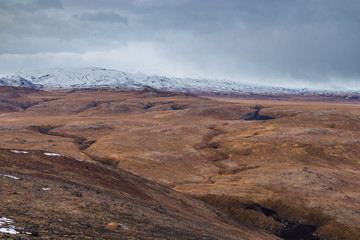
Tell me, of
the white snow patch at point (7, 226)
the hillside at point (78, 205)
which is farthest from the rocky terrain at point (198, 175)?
the white snow patch at point (7, 226)

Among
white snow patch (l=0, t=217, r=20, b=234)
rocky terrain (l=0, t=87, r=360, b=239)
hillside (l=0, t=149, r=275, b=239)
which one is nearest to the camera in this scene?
white snow patch (l=0, t=217, r=20, b=234)

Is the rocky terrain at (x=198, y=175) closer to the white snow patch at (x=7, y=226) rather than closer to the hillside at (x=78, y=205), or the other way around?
the hillside at (x=78, y=205)

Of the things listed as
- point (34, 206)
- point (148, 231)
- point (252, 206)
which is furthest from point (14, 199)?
point (252, 206)

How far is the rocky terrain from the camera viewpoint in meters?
29.3

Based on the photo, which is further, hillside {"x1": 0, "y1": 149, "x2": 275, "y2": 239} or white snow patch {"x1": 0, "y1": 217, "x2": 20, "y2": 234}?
hillside {"x1": 0, "y1": 149, "x2": 275, "y2": 239}

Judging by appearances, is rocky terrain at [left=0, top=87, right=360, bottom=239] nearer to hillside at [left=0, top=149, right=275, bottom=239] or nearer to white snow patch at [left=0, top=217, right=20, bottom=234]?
hillside at [left=0, top=149, right=275, bottom=239]

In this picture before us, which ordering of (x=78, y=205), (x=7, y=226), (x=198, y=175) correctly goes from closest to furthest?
1. (x=7, y=226)
2. (x=78, y=205)
3. (x=198, y=175)

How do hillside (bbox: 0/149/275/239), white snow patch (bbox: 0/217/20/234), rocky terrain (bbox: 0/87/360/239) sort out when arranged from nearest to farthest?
white snow patch (bbox: 0/217/20/234) → hillside (bbox: 0/149/275/239) → rocky terrain (bbox: 0/87/360/239)

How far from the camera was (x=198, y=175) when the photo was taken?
308ft

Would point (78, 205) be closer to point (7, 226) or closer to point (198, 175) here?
point (7, 226)

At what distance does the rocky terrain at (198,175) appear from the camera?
29312mm

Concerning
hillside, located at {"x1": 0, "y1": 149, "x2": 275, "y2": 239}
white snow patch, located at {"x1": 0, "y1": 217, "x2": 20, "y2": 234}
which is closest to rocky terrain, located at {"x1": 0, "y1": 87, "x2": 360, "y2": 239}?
hillside, located at {"x1": 0, "y1": 149, "x2": 275, "y2": 239}

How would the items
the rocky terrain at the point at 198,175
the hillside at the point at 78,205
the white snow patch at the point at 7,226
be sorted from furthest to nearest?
1. the rocky terrain at the point at 198,175
2. the hillside at the point at 78,205
3. the white snow patch at the point at 7,226

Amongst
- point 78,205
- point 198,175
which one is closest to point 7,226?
point 78,205
